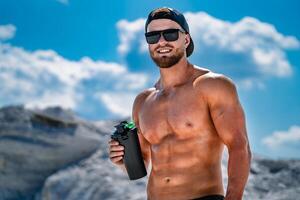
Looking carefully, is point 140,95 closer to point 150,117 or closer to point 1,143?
point 150,117

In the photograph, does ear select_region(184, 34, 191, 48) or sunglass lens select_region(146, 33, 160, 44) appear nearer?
sunglass lens select_region(146, 33, 160, 44)

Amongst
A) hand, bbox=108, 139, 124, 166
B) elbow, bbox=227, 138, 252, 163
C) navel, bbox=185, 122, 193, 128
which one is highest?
navel, bbox=185, 122, 193, 128

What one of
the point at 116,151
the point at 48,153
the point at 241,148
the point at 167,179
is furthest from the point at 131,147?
the point at 48,153

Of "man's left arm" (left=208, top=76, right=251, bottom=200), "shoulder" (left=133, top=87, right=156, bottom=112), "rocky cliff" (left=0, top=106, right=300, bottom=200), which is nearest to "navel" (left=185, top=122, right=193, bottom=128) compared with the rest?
"man's left arm" (left=208, top=76, right=251, bottom=200)

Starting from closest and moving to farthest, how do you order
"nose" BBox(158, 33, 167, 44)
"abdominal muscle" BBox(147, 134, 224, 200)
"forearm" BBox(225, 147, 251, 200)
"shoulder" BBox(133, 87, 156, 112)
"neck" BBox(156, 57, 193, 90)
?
"forearm" BBox(225, 147, 251, 200), "abdominal muscle" BBox(147, 134, 224, 200), "nose" BBox(158, 33, 167, 44), "neck" BBox(156, 57, 193, 90), "shoulder" BBox(133, 87, 156, 112)

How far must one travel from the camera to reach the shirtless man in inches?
111

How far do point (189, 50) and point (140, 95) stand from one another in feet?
1.38

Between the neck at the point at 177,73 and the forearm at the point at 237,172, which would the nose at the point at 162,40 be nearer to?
the neck at the point at 177,73

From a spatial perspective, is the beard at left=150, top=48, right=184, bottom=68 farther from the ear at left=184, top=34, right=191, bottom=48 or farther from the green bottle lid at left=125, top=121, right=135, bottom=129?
the green bottle lid at left=125, top=121, right=135, bottom=129

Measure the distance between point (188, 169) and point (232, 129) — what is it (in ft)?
1.08

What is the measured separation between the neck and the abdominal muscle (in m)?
0.32

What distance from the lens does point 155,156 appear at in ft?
10.2

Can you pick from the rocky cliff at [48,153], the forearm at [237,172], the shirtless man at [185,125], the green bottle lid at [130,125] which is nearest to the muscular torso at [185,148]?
the shirtless man at [185,125]

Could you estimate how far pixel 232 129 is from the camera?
280cm
